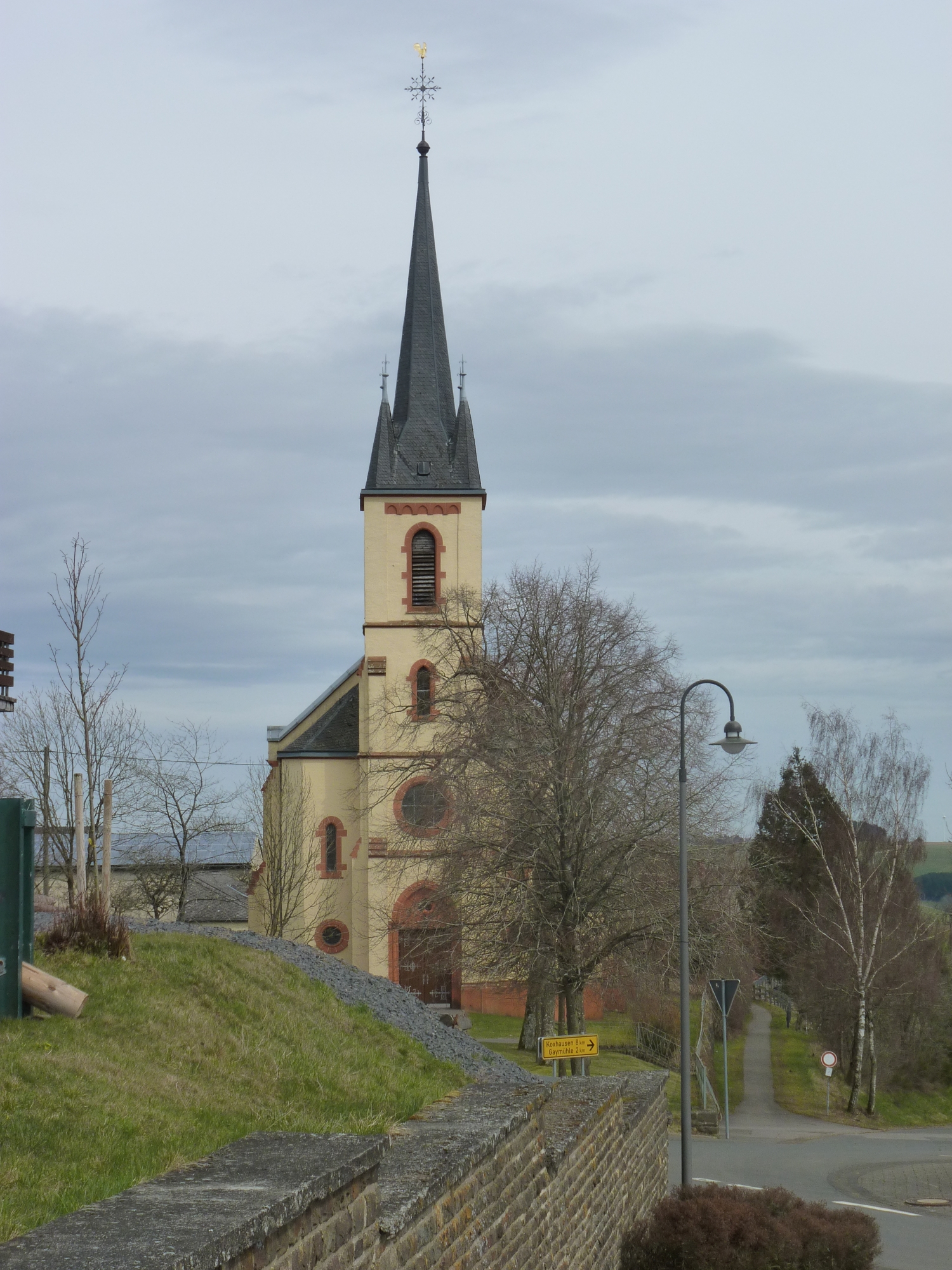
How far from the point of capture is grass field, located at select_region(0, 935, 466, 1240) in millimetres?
6746

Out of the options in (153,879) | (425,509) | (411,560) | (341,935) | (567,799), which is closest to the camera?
(567,799)

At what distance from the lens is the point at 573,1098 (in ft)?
32.7

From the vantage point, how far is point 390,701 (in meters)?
40.0

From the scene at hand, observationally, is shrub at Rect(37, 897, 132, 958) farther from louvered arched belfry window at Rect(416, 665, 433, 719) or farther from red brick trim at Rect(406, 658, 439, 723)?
louvered arched belfry window at Rect(416, 665, 433, 719)

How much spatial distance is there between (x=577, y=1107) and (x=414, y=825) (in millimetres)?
27648

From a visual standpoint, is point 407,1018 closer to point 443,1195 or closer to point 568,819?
Answer: point 443,1195

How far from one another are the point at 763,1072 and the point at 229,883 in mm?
27535

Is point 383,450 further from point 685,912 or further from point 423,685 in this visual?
point 685,912

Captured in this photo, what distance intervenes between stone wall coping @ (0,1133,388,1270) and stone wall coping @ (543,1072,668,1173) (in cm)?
404

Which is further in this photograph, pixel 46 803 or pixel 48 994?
pixel 46 803

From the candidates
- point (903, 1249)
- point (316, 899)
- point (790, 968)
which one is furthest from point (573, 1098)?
point (790, 968)

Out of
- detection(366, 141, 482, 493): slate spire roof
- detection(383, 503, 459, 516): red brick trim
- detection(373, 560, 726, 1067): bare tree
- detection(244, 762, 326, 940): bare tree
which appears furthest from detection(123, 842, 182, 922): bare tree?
detection(373, 560, 726, 1067): bare tree

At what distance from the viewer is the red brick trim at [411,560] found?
136 feet

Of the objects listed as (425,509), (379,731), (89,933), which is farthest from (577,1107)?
(425,509)
